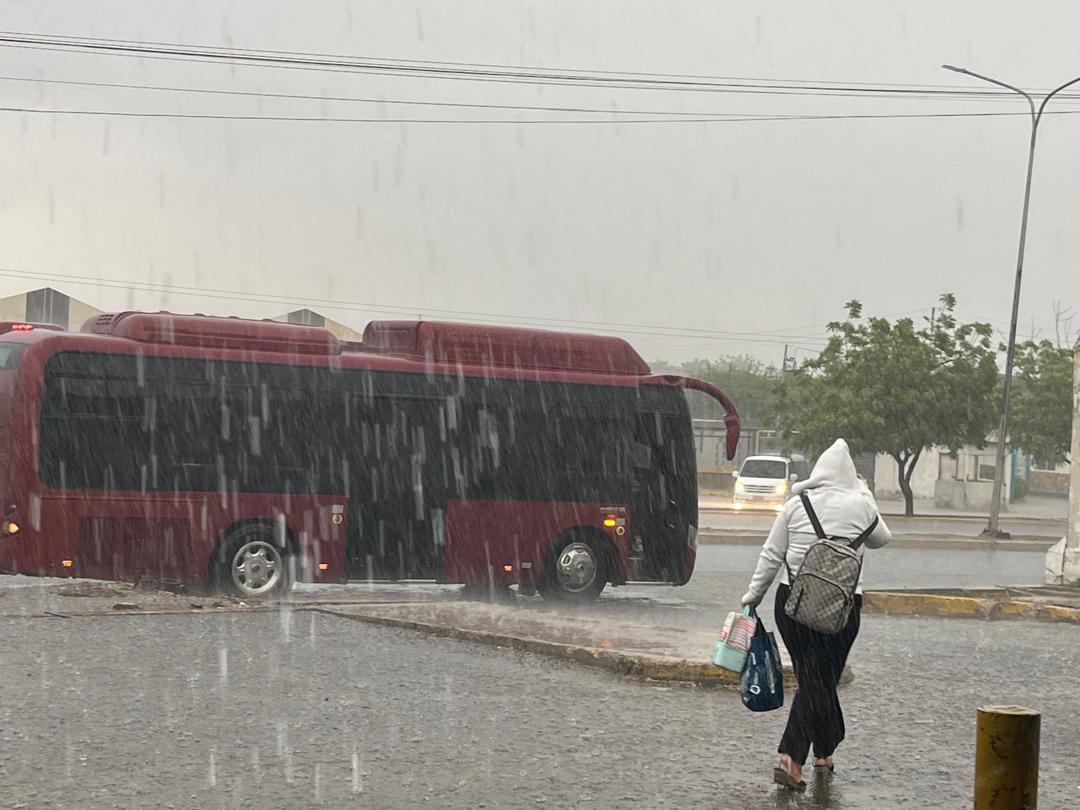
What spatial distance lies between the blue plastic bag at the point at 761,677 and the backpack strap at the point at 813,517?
1.88 feet

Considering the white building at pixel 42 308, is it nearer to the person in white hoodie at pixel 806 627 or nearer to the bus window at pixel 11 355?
the bus window at pixel 11 355

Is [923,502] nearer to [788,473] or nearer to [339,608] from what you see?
[788,473]

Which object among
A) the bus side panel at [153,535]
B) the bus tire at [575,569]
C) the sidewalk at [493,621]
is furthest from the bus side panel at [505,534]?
the bus side panel at [153,535]

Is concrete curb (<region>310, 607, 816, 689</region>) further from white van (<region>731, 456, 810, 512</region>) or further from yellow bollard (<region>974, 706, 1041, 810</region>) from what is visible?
white van (<region>731, 456, 810, 512</region>)

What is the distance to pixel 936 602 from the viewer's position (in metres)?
17.8

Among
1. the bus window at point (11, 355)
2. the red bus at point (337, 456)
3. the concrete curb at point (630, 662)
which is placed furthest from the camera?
the bus window at point (11, 355)

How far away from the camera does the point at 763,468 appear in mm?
43875

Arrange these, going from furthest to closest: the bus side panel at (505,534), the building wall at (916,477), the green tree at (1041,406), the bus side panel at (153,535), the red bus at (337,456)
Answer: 1. the building wall at (916,477)
2. the green tree at (1041,406)
3. the bus side panel at (505,534)
4. the red bus at (337,456)
5. the bus side panel at (153,535)

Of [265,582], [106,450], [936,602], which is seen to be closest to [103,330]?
[106,450]

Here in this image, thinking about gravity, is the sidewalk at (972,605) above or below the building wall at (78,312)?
below

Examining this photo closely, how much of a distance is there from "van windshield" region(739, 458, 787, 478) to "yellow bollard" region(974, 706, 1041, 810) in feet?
125

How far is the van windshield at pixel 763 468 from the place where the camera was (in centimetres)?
4353

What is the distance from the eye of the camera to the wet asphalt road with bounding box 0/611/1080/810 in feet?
23.4

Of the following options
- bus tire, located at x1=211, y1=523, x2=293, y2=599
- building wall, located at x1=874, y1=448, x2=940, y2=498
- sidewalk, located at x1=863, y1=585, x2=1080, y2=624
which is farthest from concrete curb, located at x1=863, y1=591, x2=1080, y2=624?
building wall, located at x1=874, y1=448, x2=940, y2=498
